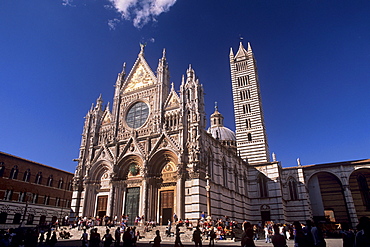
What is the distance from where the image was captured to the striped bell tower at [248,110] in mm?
41344

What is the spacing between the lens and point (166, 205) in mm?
25062

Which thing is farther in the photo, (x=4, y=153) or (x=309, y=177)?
(x=309, y=177)

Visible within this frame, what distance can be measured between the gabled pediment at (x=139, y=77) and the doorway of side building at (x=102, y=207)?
1317 centimetres

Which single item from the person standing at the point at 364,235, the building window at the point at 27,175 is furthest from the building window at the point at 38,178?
the person standing at the point at 364,235

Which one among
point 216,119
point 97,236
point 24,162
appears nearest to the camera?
point 97,236

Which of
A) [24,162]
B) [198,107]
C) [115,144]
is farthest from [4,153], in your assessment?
[198,107]

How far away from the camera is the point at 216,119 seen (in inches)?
2271

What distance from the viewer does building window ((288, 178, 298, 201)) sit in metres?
36.6

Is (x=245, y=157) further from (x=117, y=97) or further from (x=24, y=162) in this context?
(x=24, y=162)

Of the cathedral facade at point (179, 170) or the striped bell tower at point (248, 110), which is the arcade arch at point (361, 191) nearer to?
the cathedral facade at point (179, 170)

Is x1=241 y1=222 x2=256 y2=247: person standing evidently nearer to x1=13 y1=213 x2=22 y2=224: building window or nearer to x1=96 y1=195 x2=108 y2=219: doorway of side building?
x1=96 y1=195 x2=108 y2=219: doorway of side building

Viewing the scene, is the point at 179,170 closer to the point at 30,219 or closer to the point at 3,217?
the point at 3,217

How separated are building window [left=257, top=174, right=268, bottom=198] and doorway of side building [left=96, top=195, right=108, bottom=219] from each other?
20.4m

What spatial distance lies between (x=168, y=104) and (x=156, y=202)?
10.3 m
